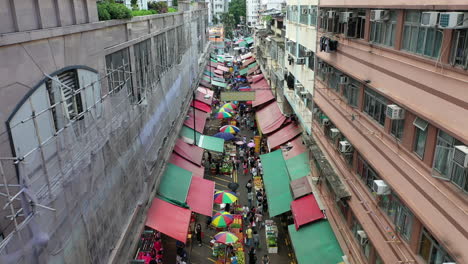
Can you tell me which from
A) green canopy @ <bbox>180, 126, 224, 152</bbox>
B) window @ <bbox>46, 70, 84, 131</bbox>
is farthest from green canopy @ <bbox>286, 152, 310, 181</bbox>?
window @ <bbox>46, 70, 84, 131</bbox>

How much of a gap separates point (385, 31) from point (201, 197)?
11.5 metres

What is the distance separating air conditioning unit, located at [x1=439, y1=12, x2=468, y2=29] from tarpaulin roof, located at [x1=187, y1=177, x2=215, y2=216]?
12.9 metres

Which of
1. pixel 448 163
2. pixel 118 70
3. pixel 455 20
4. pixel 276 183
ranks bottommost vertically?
pixel 276 183

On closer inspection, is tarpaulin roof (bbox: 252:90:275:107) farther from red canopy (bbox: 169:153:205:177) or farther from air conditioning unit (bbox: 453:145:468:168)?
air conditioning unit (bbox: 453:145:468:168)

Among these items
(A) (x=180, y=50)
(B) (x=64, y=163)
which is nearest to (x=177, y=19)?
(A) (x=180, y=50)

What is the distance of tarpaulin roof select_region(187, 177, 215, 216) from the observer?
57.8ft

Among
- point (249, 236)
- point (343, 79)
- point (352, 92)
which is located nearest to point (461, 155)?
point (352, 92)

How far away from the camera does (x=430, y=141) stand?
8266mm

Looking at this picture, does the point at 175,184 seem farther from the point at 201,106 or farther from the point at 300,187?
the point at 201,106

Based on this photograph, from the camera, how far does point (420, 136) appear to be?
29.0ft

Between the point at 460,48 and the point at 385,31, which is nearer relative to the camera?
the point at 460,48

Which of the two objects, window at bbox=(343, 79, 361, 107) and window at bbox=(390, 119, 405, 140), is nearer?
window at bbox=(390, 119, 405, 140)

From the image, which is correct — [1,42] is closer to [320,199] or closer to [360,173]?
[360,173]

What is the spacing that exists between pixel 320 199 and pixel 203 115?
53.6 ft
